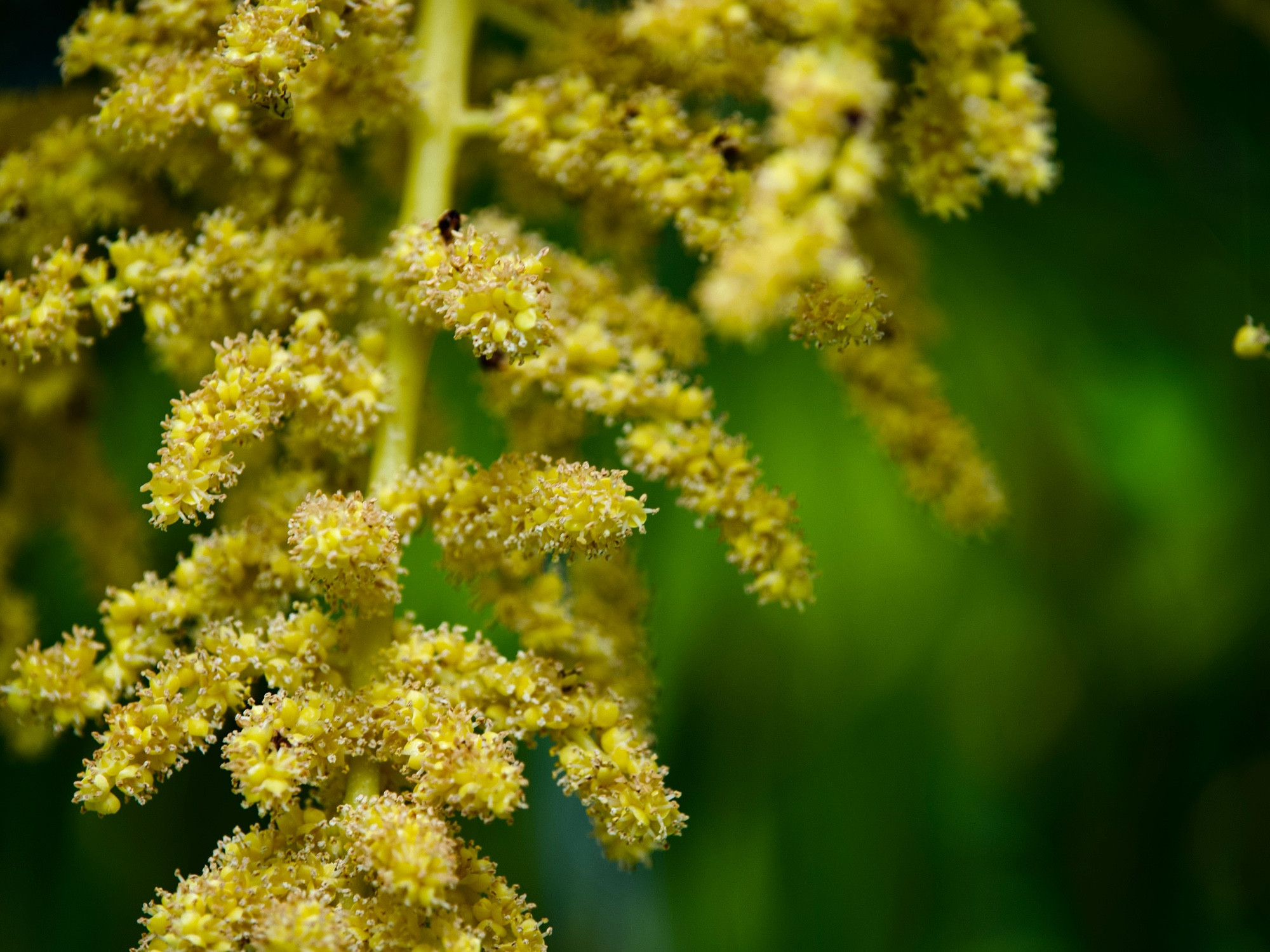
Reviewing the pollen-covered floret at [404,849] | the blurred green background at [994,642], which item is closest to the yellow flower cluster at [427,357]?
the pollen-covered floret at [404,849]

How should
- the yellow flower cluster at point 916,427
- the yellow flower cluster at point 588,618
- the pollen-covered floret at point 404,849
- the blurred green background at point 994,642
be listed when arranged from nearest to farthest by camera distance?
1. the pollen-covered floret at point 404,849
2. the yellow flower cluster at point 588,618
3. the yellow flower cluster at point 916,427
4. the blurred green background at point 994,642

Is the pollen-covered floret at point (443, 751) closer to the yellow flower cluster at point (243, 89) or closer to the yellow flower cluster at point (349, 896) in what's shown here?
the yellow flower cluster at point (349, 896)

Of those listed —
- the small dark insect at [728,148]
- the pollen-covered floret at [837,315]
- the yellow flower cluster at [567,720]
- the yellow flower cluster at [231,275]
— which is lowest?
the yellow flower cluster at [567,720]

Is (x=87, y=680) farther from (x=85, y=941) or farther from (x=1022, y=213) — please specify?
(x=1022, y=213)

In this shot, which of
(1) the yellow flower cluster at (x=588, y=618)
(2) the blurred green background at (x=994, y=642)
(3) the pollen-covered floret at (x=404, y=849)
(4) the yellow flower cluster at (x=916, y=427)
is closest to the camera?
(3) the pollen-covered floret at (x=404, y=849)

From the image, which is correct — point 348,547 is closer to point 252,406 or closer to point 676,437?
point 252,406
